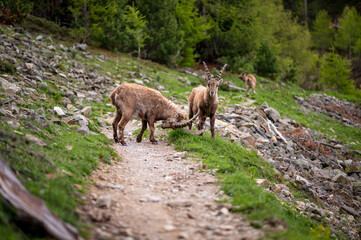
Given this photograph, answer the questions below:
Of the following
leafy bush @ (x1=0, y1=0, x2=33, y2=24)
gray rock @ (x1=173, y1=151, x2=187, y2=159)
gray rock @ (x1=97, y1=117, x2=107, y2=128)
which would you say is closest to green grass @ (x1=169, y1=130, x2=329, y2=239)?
gray rock @ (x1=173, y1=151, x2=187, y2=159)

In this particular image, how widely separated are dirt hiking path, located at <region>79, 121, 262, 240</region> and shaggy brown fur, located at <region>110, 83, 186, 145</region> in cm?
289

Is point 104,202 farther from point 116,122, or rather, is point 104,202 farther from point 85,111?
point 85,111

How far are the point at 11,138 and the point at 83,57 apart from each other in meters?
20.3

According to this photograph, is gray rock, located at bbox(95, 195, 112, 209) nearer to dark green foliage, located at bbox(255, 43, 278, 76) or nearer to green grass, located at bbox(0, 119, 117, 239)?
green grass, located at bbox(0, 119, 117, 239)

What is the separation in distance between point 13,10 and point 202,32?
22.5 meters

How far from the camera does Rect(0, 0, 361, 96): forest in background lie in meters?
28.6

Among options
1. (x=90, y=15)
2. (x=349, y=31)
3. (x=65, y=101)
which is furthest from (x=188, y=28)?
(x=349, y=31)

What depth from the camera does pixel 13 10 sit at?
23891 mm

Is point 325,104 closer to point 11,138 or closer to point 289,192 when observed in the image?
point 289,192

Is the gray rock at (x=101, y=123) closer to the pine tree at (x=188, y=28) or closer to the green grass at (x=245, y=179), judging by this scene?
the green grass at (x=245, y=179)

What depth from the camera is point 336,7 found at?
7969cm

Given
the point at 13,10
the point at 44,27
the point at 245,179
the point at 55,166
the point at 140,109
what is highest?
the point at 13,10

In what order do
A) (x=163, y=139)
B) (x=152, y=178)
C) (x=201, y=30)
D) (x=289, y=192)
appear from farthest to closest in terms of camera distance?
1. (x=201, y=30)
2. (x=163, y=139)
3. (x=289, y=192)
4. (x=152, y=178)

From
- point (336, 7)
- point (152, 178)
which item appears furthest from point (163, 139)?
point (336, 7)
